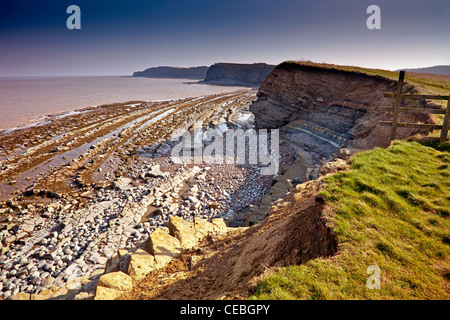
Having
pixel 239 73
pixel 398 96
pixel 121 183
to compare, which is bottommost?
pixel 121 183

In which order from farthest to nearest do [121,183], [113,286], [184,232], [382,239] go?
[121,183]
[184,232]
[113,286]
[382,239]

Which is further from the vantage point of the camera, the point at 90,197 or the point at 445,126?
the point at 90,197

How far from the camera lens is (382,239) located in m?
4.66

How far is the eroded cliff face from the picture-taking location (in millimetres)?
18547

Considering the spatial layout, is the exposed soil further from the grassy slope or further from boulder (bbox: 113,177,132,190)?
boulder (bbox: 113,177,132,190)

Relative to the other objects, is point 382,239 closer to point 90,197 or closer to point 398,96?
point 398,96

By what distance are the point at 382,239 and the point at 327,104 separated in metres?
23.8

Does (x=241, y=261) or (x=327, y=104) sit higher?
(x=327, y=104)

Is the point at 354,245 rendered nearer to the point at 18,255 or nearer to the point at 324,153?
the point at 18,255

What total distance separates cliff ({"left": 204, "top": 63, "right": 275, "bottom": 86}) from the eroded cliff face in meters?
108

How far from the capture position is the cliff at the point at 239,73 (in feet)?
435

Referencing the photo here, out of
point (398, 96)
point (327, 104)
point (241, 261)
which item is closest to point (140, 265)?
point (241, 261)

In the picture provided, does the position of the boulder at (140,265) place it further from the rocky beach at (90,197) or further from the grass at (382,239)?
the grass at (382,239)
